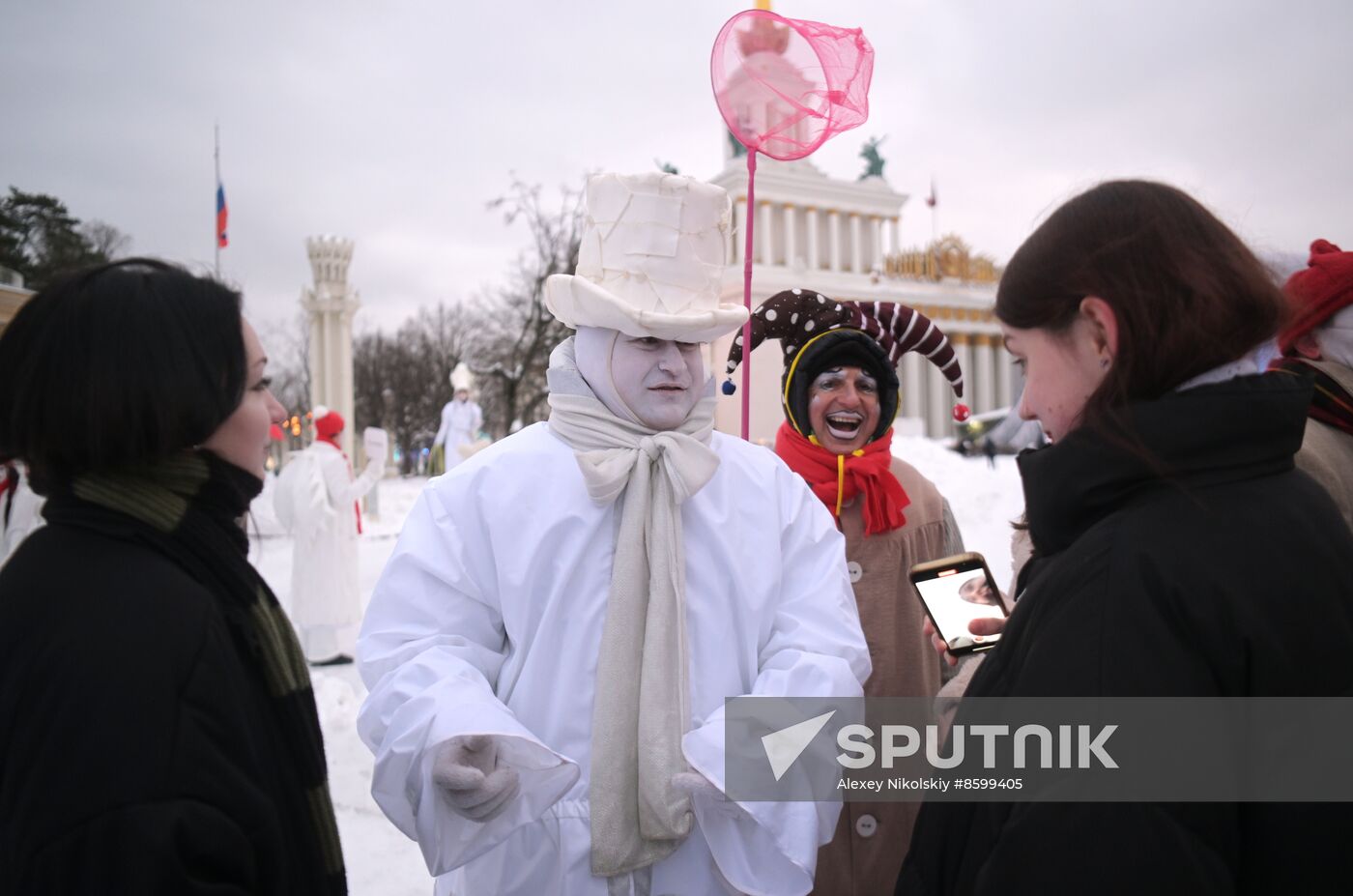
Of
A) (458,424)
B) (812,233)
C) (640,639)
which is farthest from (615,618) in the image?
(812,233)

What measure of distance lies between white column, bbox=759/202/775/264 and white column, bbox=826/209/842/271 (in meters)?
4.10

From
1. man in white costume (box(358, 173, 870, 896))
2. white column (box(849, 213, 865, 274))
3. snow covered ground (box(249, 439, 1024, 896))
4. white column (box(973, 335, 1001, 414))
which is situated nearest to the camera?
man in white costume (box(358, 173, 870, 896))

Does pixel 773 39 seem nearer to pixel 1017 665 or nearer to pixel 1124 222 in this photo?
pixel 1124 222

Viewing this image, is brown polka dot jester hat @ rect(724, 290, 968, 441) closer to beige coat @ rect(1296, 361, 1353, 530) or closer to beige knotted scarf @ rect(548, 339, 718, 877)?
beige knotted scarf @ rect(548, 339, 718, 877)

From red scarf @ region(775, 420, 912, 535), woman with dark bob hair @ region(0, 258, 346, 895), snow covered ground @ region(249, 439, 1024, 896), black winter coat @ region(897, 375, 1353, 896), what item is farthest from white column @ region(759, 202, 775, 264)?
black winter coat @ region(897, 375, 1353, 896)

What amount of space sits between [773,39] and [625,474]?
76.7 inches

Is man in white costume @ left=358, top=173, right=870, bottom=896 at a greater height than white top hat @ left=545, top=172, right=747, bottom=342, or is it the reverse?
white top hat @ left=545, top=172, right=747, bottom=342

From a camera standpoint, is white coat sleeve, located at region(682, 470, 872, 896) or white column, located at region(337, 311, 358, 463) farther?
white column, located at region(337, 311, 358, 463)

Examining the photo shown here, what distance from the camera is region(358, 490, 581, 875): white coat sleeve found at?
6.60ft

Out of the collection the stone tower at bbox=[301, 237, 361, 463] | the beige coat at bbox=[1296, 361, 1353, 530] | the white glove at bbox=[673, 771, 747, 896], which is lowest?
the white glove at bbox=[673, 771, 747, 896]

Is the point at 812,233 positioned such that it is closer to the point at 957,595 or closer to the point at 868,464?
the point at 868,464

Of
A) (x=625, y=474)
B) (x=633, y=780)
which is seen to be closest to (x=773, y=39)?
(x=625, y=474)

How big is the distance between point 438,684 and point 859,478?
1.85 meters

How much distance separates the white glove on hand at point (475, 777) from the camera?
1959 millimetres
